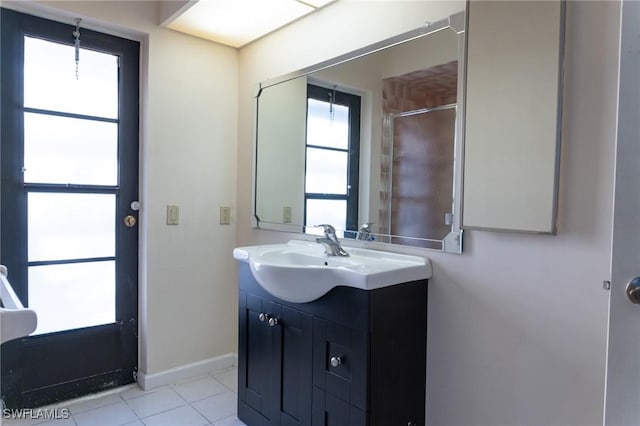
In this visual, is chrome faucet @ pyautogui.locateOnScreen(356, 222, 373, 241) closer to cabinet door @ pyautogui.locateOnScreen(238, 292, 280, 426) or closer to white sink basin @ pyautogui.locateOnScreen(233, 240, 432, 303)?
white sink basin @ pyautogui.locateOnScreen(233, 240, 432, 303)

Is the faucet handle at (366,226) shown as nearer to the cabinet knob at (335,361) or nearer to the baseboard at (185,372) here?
the cabinet knob at (335,361)

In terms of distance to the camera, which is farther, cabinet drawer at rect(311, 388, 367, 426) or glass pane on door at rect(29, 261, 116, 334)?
glass pane on door at rect(29, 261, 116, 334)

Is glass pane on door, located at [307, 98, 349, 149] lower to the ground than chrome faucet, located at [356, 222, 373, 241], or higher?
higher

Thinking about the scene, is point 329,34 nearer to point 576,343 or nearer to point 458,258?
point 458,258

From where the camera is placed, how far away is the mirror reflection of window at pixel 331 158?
1.92 meters

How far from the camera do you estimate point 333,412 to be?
1.51 meters

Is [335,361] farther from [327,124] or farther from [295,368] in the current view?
[327,124]

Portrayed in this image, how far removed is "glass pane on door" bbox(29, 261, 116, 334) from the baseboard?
1.31 feet

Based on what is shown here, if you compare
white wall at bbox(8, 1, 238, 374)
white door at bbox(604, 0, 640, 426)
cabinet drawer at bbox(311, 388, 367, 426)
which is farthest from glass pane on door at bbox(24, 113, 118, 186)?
white door at bbox(604, 0, 640, 426)

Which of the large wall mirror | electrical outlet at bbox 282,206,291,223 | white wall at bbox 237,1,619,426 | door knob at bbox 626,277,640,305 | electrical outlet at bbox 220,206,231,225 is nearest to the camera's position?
door knob at bbox 626,277,640,305

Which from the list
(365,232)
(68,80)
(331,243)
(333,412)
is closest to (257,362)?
(333,412)

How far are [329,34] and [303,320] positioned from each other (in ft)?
4.48

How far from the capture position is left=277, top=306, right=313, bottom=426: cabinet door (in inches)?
63.6

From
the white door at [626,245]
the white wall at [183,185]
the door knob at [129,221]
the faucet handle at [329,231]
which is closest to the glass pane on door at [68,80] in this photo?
the white wall at [183,185]
